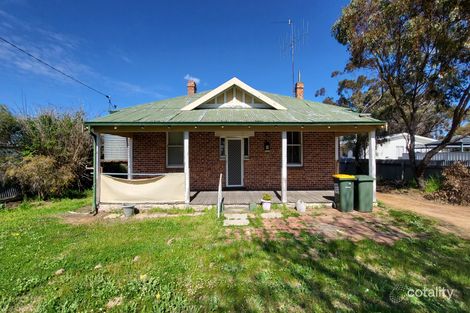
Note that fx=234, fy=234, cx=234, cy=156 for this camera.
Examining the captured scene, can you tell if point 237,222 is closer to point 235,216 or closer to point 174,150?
point 235,216

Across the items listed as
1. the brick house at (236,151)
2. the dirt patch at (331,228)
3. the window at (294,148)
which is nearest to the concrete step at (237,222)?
the dirt patch at (331,228)

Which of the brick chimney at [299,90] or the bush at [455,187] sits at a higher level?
the brick chimney at [299,90]

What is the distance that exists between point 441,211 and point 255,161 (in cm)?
666

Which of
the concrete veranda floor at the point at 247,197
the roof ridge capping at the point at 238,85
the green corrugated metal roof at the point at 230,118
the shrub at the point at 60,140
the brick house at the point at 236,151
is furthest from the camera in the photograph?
the shrub at the point at 60,140

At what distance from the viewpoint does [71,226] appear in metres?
6.13

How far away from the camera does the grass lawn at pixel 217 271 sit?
300 centimetres

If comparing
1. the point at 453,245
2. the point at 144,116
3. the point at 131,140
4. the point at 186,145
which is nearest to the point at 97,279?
the point at 186,145

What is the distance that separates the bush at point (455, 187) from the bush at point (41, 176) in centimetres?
1541

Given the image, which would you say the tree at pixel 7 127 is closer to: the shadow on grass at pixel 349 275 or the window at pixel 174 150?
the window at pixel 174 150

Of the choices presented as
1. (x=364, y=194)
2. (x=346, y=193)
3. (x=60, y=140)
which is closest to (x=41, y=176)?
(x=60, y=140)

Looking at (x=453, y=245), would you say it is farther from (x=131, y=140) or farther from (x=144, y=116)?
(x=131, y=140)

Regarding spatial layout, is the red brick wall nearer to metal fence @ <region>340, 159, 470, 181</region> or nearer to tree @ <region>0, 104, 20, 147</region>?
tree @ <region>0, 104, 20, 147</region>

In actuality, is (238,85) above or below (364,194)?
above

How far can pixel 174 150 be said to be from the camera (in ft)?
33.9
